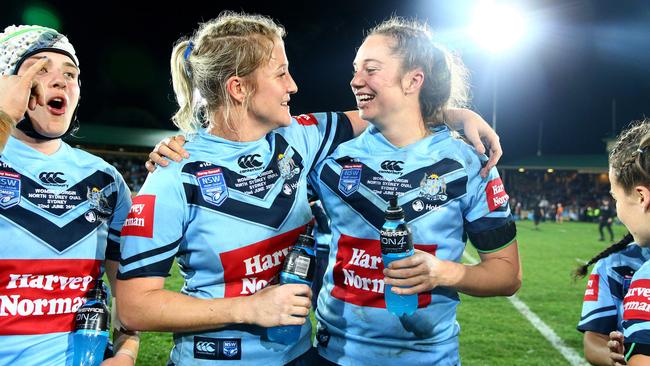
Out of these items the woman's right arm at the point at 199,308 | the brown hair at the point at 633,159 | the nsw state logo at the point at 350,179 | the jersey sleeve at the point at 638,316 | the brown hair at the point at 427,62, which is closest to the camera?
the jersey sleeve at the point at 638,316

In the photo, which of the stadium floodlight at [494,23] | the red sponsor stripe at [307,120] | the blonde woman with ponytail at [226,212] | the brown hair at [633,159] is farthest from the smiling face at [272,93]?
the stadium floodlight at [494,23]

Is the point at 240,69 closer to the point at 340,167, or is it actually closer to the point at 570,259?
the point at 340,167

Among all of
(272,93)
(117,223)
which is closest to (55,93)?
(117,223)

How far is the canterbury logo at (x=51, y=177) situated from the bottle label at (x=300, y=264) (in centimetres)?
125

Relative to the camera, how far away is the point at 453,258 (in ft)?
Result: 8.76

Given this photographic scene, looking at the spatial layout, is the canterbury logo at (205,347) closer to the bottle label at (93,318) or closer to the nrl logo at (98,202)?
the bottle label at (93,318)

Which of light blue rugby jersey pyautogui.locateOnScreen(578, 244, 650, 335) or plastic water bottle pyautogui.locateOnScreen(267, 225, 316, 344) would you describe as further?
light blue rugby jersey pyautogui.locateOnScreen(578, 244, 650, 335)

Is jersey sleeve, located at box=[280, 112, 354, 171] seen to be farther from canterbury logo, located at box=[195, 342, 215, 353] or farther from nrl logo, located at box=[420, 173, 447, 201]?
canterbury logo, located at box=[195, 342, 215, 353]

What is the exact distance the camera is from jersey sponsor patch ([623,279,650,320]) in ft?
6.34

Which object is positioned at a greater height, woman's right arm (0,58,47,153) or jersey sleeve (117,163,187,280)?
woman's right arm (0,58,47,153)

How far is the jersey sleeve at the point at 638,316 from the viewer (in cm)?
191

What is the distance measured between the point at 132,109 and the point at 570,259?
124 feet

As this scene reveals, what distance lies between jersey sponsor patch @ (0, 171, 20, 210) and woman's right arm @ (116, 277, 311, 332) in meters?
0.78

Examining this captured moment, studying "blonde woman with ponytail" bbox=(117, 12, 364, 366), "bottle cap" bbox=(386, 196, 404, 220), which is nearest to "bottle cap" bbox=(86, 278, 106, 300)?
"blonde woman with ponytail" bbox=(117, 12, 364, 366)
